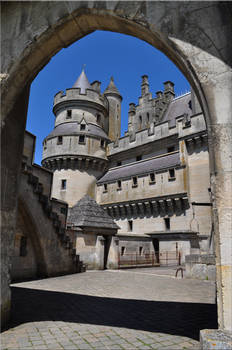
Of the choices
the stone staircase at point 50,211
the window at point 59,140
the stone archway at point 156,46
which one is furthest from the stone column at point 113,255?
the window at point 59,140

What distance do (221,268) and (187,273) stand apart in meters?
10.2

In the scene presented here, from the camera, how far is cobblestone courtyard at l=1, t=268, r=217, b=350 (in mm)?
3455

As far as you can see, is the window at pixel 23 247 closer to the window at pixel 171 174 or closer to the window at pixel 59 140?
the window at pixel 171 174

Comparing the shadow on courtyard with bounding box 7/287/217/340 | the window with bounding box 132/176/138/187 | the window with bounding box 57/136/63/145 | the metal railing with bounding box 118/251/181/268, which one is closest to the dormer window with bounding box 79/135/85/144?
the window with bounding box 57/136/63/145

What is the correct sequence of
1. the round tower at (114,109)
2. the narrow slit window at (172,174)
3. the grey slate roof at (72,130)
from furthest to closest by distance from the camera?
the round tower at (114,109) → the grey slate roof at (72,130) → the narrow slit window at (172,174)

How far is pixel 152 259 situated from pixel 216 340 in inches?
786

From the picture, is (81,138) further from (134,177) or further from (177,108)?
(177,108)

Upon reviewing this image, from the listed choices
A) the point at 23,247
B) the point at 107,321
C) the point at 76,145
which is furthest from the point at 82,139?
the point at 107,321

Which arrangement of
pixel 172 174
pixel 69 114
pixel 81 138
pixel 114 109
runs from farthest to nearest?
pixel 114 109
pixel 69 114
pixel 81 138
pixel 172 174

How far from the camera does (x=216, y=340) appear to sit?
227 cm

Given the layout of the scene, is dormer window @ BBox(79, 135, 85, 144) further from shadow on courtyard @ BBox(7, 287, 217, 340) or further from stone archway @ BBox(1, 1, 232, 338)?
stone archway @ BBox(1, 1, 232, 338)

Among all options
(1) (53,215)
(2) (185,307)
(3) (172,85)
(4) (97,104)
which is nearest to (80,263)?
(1) (53,215)

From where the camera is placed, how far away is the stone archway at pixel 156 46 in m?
2.75

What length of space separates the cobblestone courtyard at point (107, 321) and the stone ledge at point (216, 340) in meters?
1.04
